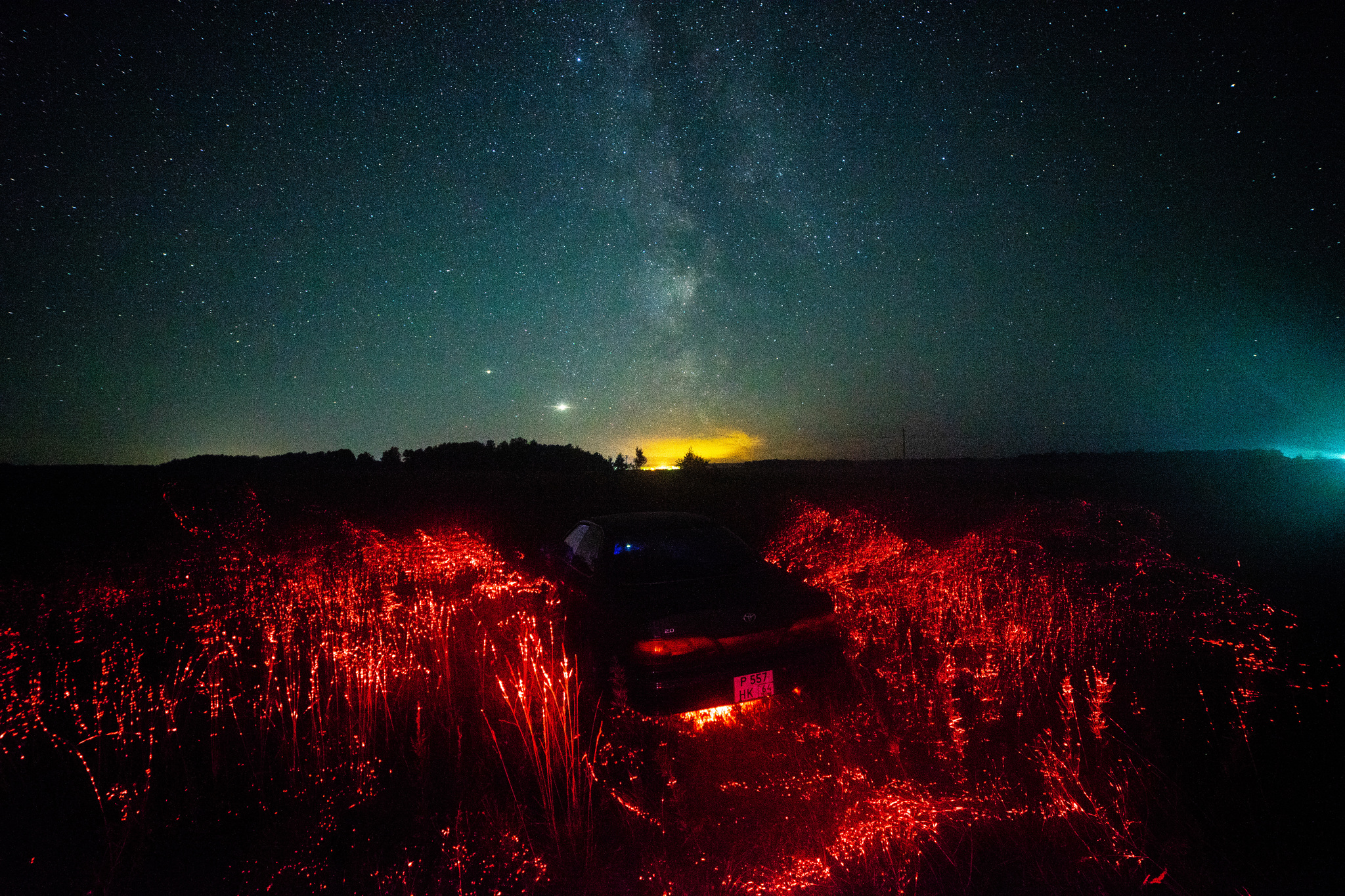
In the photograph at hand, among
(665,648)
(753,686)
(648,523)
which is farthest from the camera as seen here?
(648,523)

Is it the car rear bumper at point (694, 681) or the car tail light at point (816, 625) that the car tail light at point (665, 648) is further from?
the car tail light at point (816, 625)

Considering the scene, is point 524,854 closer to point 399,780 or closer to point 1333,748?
point 399,780

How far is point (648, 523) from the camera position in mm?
4969

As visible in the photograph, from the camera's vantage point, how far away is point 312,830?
7.91 ft

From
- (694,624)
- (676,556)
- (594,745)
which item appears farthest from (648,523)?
(594,745)

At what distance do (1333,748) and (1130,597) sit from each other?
1574mm

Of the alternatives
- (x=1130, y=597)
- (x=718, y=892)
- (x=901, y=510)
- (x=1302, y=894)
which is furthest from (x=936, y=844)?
(x=901, y=510)

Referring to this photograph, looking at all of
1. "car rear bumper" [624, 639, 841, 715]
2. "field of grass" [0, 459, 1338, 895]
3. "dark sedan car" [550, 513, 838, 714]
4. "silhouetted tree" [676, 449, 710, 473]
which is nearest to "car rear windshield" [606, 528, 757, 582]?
"dark sedan car" [550, 513, 838, 714]

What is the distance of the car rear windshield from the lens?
4.07 metres

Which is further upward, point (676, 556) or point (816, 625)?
point (676, 556)

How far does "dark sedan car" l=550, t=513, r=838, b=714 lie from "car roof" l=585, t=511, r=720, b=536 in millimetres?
242

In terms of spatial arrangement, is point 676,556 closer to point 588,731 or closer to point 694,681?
point 694,681

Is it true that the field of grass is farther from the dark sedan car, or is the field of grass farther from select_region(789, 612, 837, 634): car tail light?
select_region(789, 612, 837, 634): car tail light

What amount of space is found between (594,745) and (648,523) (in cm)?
212
